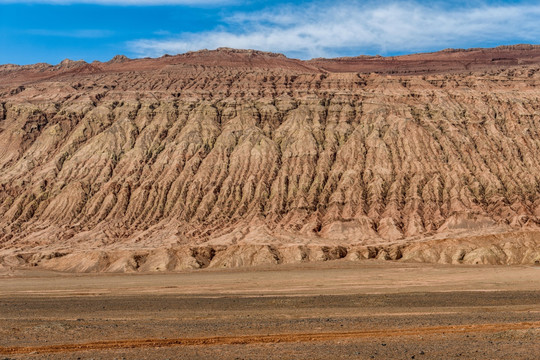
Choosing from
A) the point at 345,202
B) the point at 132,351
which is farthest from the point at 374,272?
the point at 132,351

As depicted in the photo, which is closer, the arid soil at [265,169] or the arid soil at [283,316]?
the arid soil at [283,316]

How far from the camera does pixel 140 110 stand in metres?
128

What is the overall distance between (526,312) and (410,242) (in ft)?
165

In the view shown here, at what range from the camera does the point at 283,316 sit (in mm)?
37125

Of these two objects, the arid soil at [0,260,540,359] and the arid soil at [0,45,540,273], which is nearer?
the arid soil at [0,260,540,359]

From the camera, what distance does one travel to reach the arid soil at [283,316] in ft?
85.9

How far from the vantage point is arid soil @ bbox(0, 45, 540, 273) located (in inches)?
3479

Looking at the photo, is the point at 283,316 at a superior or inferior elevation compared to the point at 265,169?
superior

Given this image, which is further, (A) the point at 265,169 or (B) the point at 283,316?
(A) the point at 265,169

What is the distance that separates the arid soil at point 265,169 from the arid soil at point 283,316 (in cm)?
1855

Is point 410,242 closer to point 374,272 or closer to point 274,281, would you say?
point 374,272

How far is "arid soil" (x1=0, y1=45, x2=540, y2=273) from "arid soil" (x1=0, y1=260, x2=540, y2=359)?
18.5m

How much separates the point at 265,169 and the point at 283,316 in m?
74.3

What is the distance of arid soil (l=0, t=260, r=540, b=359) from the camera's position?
2619cm
